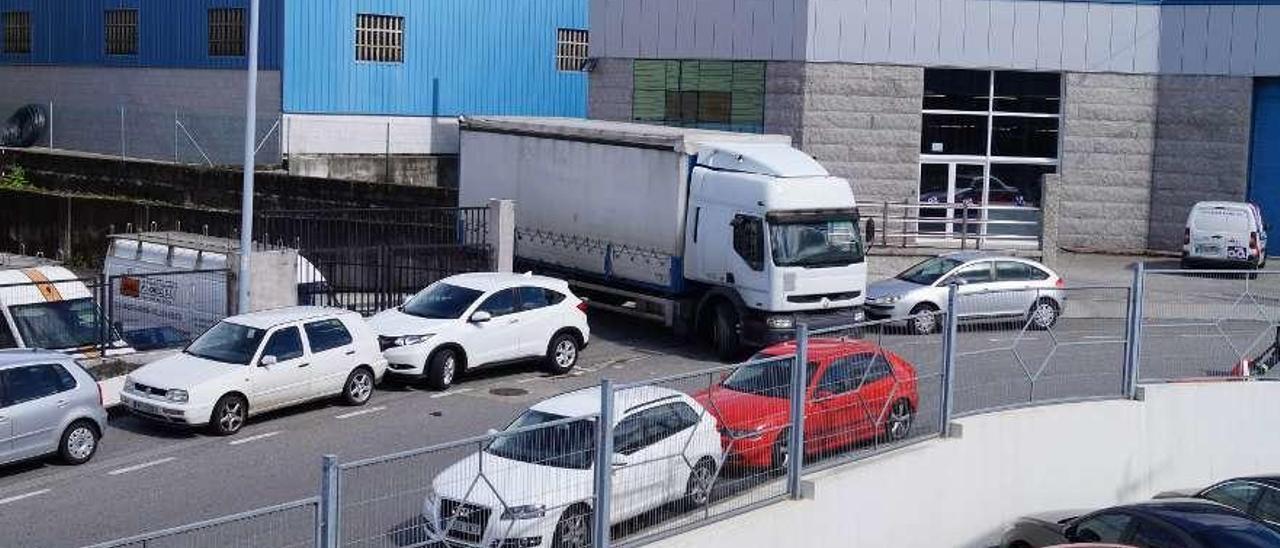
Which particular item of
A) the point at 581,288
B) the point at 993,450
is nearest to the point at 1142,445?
the point at 993,450

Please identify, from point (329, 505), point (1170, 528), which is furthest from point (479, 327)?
point (329, 505)

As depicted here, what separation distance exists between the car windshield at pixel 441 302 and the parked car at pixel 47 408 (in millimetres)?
5443

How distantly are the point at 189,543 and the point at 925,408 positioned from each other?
299 inches

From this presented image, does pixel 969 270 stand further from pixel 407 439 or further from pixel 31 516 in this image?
pixel 31 516

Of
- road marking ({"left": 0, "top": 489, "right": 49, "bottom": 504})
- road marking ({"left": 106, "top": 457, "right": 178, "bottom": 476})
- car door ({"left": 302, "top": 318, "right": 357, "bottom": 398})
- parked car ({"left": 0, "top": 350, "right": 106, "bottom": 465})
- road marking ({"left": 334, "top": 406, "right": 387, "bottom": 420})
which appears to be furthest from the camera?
road marking ({"left": 334, "top": 406, "right": 387, "bottom": 420})

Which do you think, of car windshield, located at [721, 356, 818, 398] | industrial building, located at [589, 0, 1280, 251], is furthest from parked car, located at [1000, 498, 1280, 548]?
industrial building, located at [589, 0, 1280, 251]

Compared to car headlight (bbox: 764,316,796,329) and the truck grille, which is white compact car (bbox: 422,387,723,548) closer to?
the truck grille

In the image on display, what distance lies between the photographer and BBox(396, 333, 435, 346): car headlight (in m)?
22.1

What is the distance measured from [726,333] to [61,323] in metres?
9.76

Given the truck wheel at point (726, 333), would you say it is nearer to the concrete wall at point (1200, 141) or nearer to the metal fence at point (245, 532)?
the metal fence at point (245, 532)

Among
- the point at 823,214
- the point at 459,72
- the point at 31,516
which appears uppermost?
the point at 459,72

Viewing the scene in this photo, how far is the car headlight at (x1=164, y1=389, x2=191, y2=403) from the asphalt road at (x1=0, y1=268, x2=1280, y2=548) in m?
0.52

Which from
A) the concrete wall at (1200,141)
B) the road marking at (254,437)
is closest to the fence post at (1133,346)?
the road marking at (254,437)

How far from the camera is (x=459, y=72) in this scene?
148 ft
